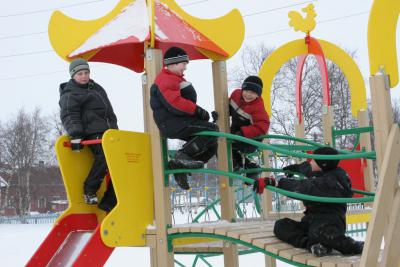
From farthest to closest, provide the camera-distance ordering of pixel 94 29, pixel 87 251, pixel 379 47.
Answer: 1. pixel 94 29
2. pixel 87 251
3. pixel 379 47

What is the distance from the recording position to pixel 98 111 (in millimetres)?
5531

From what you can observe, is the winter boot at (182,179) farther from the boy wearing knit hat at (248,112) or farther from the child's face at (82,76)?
the child's face at (82,76)

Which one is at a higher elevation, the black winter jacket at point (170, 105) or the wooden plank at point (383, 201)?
the black winter jacket at point (170, 105)

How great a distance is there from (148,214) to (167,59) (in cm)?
141

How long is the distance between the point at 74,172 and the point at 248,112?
185 cm

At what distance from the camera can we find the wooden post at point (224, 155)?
565cm

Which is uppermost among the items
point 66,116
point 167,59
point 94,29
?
point 94,29

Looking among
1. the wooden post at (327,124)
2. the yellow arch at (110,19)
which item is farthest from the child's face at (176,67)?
the wooden post at (327,124)

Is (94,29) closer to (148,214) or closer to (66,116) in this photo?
(66,116)

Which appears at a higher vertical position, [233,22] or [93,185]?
[233,22]

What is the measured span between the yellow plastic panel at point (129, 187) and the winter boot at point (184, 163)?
0.88 feet

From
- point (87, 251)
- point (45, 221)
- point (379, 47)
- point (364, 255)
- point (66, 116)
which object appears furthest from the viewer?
point (45, 221)

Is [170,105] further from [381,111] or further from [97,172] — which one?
[381,111]


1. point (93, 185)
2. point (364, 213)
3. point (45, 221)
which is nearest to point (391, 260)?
point (93, 185)
